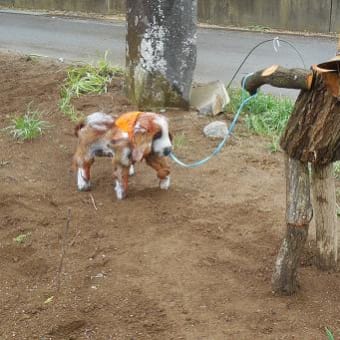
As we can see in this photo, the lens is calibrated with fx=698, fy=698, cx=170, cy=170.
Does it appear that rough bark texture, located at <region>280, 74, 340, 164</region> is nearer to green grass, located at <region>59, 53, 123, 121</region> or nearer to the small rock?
the small rock

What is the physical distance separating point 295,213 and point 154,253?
1058 mm

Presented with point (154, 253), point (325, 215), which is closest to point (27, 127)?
point (154, 253)

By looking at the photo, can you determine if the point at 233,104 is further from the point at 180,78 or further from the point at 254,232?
the point at 254,232

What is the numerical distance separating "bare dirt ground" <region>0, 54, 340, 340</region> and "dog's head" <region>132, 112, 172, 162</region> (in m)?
0.42

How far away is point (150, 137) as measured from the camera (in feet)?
16.1

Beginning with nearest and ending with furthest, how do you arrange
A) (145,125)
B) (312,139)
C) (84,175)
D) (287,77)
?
1. (287,77)
2. (312,139)
3. (145,125)
4. (84,175)

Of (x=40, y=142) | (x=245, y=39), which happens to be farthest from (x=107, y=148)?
(x=245, y=39)

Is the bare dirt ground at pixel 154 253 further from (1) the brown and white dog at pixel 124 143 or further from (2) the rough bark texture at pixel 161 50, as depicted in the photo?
(2) the rough bark texture at pixel 161 50

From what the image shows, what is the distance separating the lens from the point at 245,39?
13.0 m

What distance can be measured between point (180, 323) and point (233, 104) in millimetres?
3834

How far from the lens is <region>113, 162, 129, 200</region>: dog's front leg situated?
5.06 m

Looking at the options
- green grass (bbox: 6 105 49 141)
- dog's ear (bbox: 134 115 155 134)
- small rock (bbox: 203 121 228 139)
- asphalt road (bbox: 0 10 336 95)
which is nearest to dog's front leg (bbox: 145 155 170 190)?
dog's ear (bbox: 134 115 155 134)

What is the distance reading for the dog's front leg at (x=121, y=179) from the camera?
5.06 m

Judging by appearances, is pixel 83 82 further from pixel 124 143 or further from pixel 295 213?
pixel 295 213
